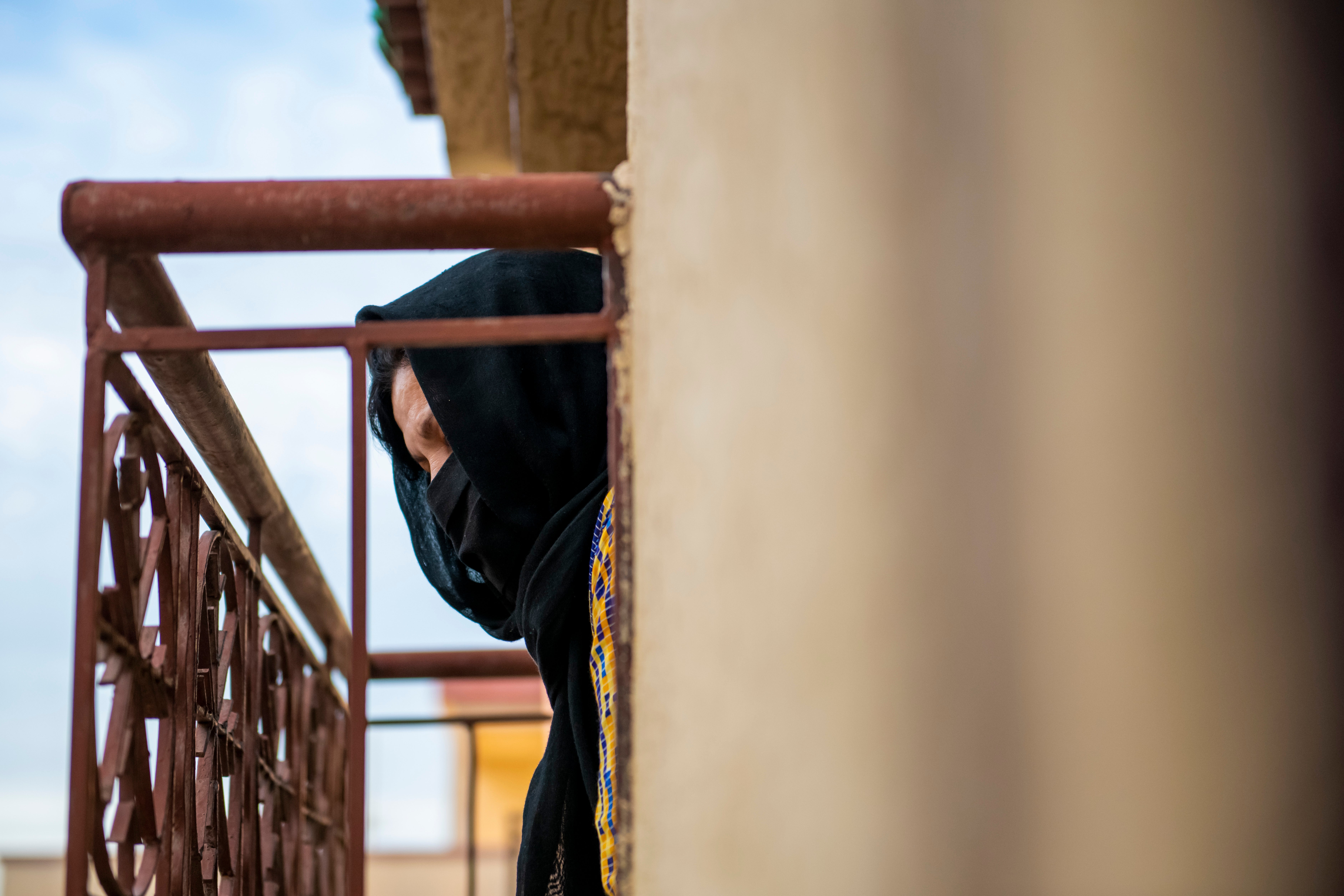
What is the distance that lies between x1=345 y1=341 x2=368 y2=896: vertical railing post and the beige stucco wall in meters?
0.22

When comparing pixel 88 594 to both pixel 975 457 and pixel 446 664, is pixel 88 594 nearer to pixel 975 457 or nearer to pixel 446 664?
pixel 975 457

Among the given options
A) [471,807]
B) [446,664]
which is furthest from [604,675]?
[471,807]

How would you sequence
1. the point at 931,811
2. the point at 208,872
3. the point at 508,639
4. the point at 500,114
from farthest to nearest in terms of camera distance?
the point at 500,114 < the point at 508,639 < the point at 208,872 < the point at 931,811

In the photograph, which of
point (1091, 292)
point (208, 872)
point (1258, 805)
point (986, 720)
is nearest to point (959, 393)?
point (1091, 292)

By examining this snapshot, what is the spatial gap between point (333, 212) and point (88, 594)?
0.35 meters

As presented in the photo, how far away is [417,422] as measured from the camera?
4.91ft

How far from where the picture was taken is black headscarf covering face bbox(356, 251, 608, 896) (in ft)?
4.28

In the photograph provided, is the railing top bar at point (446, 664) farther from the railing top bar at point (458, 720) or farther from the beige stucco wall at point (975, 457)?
the beige stucco wall at point (975, 457)

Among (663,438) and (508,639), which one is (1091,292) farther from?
(508,639)

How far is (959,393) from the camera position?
795 millimetres

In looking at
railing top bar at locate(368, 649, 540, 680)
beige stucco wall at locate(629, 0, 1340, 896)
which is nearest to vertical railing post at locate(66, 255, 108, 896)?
beige stucco wall at locate(629, 0, 1340, 896)

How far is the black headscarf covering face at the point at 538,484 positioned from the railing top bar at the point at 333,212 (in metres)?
0.53

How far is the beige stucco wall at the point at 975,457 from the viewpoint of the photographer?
756mm

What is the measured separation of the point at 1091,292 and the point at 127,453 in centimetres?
84
